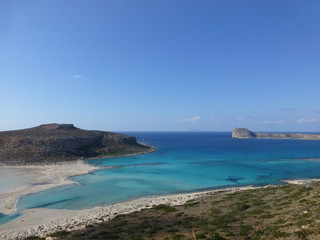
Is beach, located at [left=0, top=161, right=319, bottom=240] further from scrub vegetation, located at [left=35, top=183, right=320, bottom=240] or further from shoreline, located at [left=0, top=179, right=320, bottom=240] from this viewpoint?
scrub vegetation, located at [left=35, top=183, right=320, bottom=240]

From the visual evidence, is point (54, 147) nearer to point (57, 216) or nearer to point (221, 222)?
point (57, 216)

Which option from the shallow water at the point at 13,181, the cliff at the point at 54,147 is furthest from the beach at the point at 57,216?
the cliff at the point at 54,147

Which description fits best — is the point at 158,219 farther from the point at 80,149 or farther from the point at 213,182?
the point at 80,149

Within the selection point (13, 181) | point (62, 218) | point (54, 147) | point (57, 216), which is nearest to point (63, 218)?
point (62, 218)

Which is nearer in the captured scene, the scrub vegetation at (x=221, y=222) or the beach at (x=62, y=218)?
the scrub vegetation at (x=221, y=222)

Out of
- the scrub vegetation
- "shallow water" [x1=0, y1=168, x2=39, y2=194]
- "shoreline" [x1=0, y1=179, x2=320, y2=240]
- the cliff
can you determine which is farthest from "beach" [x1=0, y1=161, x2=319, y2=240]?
the cliff

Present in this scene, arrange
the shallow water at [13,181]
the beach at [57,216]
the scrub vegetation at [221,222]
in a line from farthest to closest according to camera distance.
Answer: the shallow water at [13,181] < the beach at [57,216] < the scrub vegetation at [221,222]

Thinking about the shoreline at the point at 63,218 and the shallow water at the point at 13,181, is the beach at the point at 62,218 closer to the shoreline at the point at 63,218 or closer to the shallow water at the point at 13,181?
the shoreline at the point at 63,218

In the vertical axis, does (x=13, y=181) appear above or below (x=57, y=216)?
below
